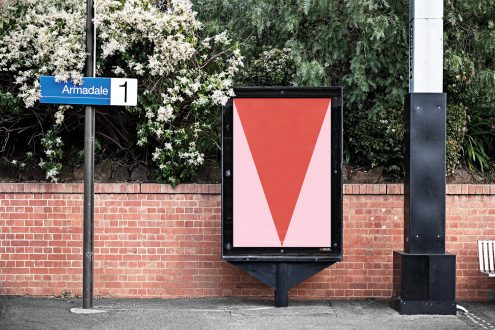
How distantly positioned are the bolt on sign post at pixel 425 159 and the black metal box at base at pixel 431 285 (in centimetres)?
1

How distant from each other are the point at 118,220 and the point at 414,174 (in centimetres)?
406

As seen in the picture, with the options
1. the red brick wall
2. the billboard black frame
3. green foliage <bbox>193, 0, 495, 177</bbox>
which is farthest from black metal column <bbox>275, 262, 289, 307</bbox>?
green foliage <bbox>193, 0, 495, 177</bbox>

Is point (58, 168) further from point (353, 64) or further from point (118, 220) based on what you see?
point (353, 64)

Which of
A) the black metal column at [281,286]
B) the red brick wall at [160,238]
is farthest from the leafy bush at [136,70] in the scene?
the black metal column at [281,286]

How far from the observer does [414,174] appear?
9.45 metres

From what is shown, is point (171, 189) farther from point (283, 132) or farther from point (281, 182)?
point (283, 132)

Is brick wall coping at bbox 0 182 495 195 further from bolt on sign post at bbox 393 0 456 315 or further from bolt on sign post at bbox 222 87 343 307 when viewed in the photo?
bolt on sign post at bbox 393 0 456 315

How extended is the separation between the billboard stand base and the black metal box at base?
41.1 inches

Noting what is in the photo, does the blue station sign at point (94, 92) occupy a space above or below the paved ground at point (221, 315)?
above

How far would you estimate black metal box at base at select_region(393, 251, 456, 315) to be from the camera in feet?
30.8

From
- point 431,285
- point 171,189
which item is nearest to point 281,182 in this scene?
point 171,189

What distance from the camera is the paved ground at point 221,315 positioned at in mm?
8820

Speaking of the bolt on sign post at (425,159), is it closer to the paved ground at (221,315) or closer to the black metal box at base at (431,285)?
the black metal box at base at (431,285)

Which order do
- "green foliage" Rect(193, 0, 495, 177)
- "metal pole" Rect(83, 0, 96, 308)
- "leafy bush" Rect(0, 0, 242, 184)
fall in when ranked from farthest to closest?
"green foliage" Rect(193, 0, 495, 177) → "leafy bush" Rect(0, 0, 242, 184) → "metal pole" Rect(83, 0, 96, 308)
